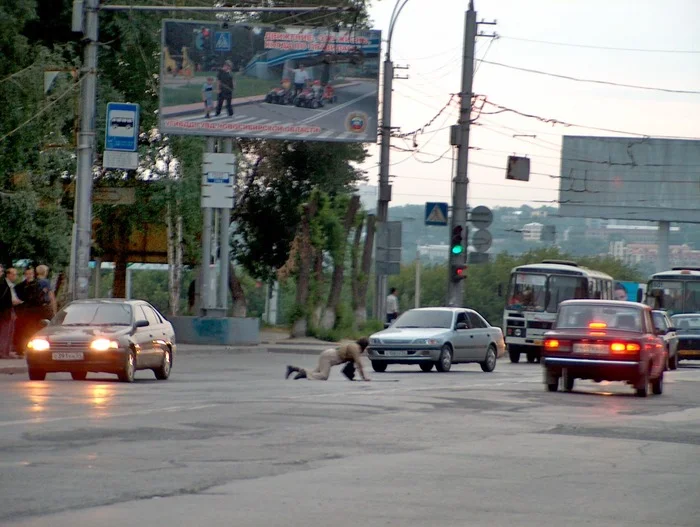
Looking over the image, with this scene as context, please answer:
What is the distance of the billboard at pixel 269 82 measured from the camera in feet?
126

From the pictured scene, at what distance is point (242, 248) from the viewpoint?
2328 inches

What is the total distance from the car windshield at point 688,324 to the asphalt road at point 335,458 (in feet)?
72.7

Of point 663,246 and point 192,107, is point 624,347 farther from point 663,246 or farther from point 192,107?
point 663,246

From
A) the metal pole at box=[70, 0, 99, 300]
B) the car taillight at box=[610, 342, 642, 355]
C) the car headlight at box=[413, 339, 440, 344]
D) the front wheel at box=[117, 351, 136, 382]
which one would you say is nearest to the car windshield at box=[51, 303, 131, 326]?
the front wheel at box=[117, 351, 136, 382]

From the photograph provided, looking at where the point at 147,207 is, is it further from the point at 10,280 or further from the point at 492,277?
the point at 492,277

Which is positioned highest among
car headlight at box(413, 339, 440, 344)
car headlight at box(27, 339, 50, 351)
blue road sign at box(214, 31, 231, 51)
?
blue road sign at box(214, 31, 231, 51)

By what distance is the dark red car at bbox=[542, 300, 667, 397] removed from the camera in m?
22.3

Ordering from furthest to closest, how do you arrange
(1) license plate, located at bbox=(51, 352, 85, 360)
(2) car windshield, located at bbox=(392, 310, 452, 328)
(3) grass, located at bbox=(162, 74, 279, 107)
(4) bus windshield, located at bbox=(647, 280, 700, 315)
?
(4) bus windshield, located at bbox=(647, 280, 700, 315) → (3) grass, located at bbox=(162, 74, 279, 107) → (2) car windshield, located at bbox=(392, 310, 452, 328) → (1) license plate, located at bbox=(51, 352, 85, 360)

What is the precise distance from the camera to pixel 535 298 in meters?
44.6

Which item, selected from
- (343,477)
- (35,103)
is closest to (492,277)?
(35,103)

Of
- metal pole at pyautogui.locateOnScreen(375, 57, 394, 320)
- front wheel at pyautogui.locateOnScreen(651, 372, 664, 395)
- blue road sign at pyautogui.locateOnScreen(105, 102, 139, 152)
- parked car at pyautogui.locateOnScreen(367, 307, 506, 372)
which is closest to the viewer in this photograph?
front wheel at pyautogui.locateOnScreen(651, 372, 664, 395)

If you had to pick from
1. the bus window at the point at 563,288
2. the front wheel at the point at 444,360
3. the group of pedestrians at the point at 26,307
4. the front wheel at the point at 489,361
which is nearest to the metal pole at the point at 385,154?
the bus window at the point at 563,288

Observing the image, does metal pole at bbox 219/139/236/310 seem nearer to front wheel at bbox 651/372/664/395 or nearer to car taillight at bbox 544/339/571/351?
front wheel at bbox 651/372/664/395

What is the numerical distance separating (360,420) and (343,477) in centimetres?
507
